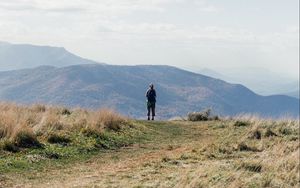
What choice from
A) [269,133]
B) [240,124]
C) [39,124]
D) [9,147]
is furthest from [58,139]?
→ [240,124]

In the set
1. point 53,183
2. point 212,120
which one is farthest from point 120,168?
point 212,120

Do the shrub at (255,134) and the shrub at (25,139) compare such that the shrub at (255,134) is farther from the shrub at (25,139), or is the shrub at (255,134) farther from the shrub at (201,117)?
the shrub at (201,117)

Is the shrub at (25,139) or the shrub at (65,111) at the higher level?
the shrub at (65,111)

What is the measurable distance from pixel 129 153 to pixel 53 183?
249 inches

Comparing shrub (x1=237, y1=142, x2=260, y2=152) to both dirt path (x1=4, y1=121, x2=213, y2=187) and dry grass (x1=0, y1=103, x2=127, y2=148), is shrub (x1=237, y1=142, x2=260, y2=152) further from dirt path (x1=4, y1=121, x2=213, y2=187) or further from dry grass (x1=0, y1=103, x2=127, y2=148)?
dry grass (x1=0, y1=103, x2=127, y2=148)

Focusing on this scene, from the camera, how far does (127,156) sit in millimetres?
19172

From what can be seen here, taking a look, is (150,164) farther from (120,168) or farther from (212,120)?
(212,120)

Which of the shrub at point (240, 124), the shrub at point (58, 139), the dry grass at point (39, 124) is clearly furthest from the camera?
the shrub at point (240, 124)

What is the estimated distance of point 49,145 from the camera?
19.4m

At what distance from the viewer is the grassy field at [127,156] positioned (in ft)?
47.4

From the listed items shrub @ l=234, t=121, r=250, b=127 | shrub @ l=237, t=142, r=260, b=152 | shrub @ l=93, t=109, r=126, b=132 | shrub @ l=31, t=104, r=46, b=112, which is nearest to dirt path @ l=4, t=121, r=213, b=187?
shrub @ l=237, t=142, r=260, b=152

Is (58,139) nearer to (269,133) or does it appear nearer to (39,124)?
(39,124)

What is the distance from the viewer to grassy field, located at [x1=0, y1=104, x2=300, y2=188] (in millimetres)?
14453

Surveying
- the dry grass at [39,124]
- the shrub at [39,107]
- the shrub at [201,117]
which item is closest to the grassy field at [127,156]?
the dry grass at [39,124]
